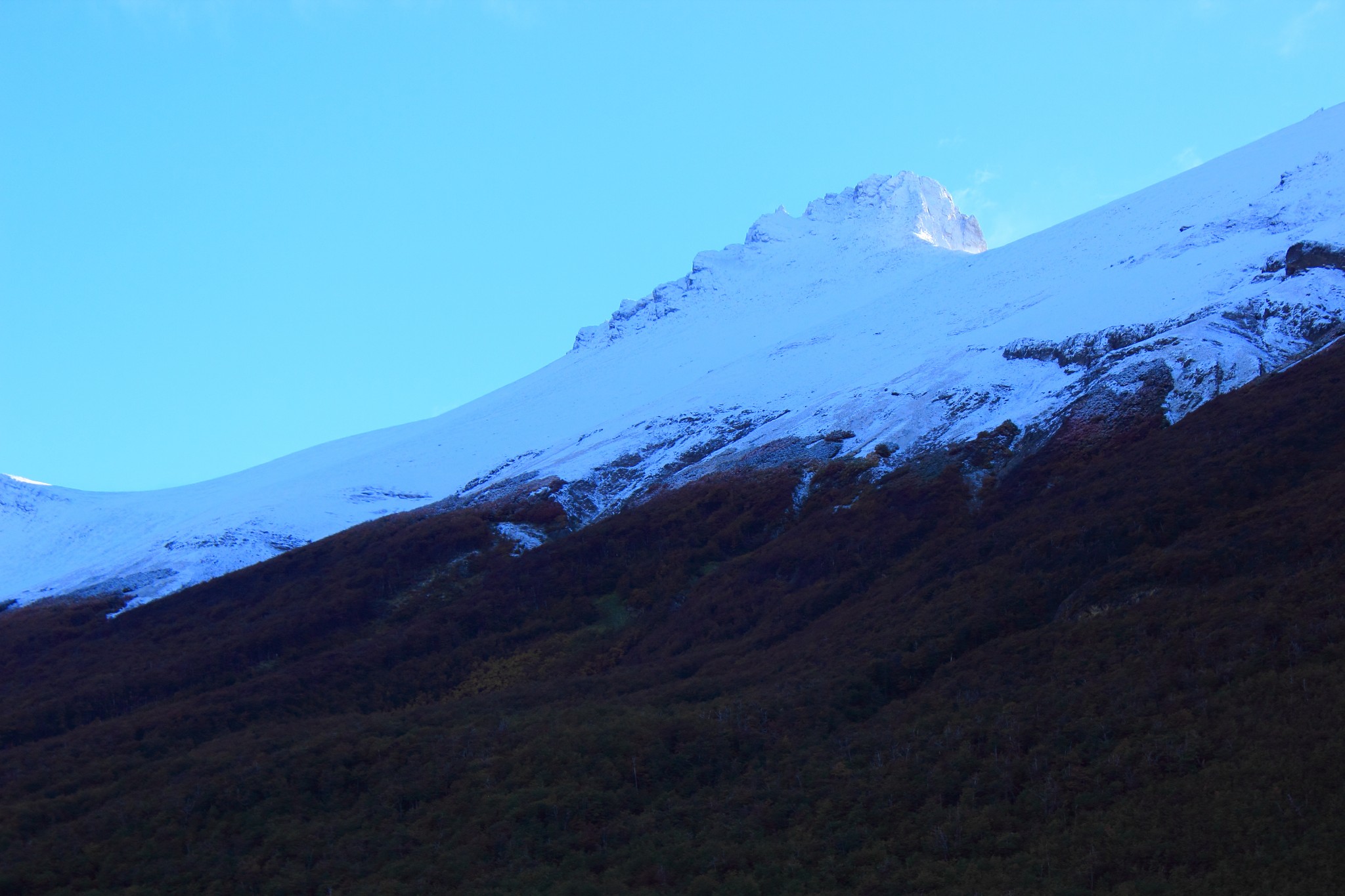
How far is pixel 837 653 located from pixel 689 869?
9.88 m

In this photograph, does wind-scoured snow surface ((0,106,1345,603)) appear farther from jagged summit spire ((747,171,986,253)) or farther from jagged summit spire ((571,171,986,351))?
jagged summit spire ((747,171,986,253))

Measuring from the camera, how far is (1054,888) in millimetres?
14203

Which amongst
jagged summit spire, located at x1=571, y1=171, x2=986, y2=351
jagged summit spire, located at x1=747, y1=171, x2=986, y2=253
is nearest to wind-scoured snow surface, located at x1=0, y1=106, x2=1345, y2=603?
jagged summit spire, located at x1=571, y1=171, x2=986, y2=351

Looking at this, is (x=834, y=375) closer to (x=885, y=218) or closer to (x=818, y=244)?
(x=818, y=244)

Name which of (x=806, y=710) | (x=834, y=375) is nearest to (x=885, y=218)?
(x=834, y=375)

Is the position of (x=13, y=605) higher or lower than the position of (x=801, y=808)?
higher

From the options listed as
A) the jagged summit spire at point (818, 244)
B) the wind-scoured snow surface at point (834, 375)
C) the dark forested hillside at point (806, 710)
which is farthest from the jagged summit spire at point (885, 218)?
the dark forested hillside at point (806, 710)

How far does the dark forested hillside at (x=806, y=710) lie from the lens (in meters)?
16.3

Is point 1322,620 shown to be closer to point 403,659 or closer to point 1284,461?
point 1284,461

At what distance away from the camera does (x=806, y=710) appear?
23.4 metres

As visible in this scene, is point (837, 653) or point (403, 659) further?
point (403, 659)

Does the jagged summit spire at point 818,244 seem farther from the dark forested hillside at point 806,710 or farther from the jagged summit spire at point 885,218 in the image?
the dark forested hillside at point 806,710

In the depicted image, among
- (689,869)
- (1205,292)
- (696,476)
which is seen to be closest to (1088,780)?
(689,869)

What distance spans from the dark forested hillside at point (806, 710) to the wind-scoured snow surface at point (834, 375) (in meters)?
9.03
